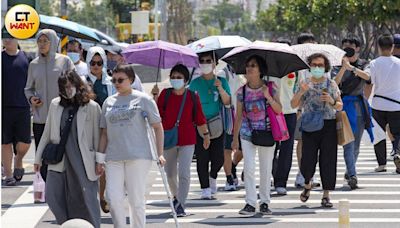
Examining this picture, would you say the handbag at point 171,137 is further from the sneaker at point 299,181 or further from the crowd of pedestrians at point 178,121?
the sneaker at point 299,181

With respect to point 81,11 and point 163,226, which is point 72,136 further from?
point 81,11

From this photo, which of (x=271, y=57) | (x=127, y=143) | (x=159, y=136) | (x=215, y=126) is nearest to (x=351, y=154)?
(x=215, y=126)

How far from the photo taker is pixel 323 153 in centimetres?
1277

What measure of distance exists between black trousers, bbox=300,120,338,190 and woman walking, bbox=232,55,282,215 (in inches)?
31.1

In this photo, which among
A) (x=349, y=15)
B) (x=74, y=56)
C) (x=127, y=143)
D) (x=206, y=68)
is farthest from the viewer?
(x=349, y=15)

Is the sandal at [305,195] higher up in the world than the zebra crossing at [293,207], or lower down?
higher up

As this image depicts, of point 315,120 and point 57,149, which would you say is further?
point 315,120

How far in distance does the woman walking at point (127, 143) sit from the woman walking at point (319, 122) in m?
2.93

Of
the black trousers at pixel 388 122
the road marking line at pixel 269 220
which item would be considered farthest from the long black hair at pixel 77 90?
the black trousers at pixel 388 122

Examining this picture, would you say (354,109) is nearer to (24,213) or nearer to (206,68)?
(206,68)

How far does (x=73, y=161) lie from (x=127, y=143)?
588mm

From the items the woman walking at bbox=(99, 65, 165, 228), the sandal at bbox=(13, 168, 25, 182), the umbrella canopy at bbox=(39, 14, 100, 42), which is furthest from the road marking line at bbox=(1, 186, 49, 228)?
the umbrella canopy at bbox=(39, 14, 100, 42)

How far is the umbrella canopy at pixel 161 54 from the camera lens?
41.3ft

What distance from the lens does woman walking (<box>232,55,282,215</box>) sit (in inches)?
473
